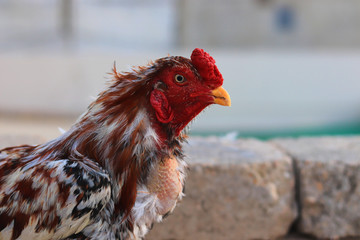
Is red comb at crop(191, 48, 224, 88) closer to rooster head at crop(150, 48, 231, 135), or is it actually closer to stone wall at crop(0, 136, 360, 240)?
rooster head at crop(150, 48, 231, 135)

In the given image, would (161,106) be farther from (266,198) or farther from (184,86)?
(266,198)

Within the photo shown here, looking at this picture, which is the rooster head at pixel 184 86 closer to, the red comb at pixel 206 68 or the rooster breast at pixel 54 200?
the red comb at pixel 206 68

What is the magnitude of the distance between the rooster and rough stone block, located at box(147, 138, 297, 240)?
23.5 inches

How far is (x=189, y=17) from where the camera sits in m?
8.84

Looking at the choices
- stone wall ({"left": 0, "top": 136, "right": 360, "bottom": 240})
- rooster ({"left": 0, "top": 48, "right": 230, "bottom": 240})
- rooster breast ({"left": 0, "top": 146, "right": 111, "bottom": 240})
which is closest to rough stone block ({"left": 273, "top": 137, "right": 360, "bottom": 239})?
stone wall ({"left": 0, "top": 136, "right": 360, "bottom": 240})

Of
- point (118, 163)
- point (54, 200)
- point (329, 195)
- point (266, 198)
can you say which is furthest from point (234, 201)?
point (54, 200)

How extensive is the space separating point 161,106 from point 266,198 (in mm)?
913

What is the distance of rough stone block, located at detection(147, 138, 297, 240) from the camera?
2.05 meters

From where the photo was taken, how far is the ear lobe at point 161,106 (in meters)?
1.37

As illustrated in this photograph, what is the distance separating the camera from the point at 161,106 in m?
1.38

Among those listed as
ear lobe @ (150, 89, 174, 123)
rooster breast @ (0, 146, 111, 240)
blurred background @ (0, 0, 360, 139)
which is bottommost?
blurred background @ (0, 0, 360, 139)

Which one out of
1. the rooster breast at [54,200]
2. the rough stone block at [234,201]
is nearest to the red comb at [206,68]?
the rooster breast at [54,200]

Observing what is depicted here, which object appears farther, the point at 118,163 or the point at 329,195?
the point at 329,195

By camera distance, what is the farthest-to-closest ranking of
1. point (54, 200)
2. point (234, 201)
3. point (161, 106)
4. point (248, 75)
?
point (248, 75) < point (234, 201) < point (161, 106) < point (54, 200)
